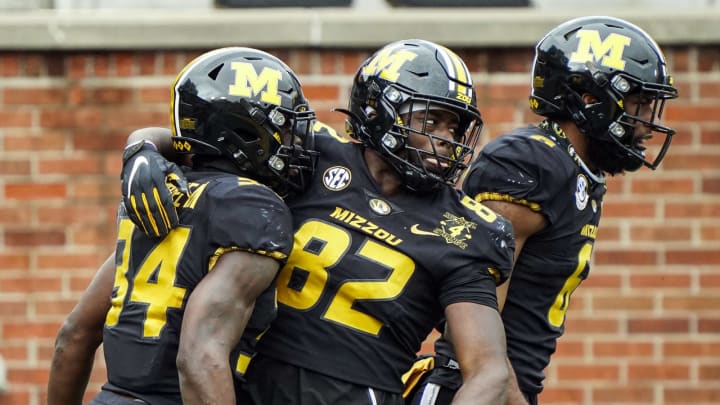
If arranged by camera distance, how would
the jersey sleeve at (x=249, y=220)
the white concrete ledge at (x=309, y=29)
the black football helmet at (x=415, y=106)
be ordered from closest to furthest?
the jersey sleeve at (x=249, y=220), the black football helmet at (x=415, y=106), the white concrete ledge at (x=309, y=29)

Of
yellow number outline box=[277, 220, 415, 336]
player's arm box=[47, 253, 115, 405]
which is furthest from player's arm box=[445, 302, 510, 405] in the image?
player's arm box=[47, 253, 115, 405]

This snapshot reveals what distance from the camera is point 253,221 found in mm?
3920

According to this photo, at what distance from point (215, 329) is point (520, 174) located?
3.94 feet

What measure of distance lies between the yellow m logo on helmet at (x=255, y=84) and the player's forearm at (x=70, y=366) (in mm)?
959

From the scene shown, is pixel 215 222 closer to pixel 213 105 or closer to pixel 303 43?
pixel 213 105

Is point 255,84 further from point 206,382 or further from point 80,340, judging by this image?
point 80,340

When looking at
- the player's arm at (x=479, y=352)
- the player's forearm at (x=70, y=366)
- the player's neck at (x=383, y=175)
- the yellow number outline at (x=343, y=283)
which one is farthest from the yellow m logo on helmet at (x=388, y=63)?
the player's forearm at (x=70, y=366)

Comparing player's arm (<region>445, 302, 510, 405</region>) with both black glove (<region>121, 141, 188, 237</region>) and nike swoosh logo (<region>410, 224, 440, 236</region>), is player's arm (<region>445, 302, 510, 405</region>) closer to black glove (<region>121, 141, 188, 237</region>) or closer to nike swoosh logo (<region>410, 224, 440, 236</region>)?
nike swoosh logo (<region>410, 224, 440, 236</region>)

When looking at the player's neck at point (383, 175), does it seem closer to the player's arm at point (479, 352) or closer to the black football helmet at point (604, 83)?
the player's arm at point (479, 352)

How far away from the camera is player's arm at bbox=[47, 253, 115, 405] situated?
14.8ft

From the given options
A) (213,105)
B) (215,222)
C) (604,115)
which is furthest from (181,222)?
(604,115)

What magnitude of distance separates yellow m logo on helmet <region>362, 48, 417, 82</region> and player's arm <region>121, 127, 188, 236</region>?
685mm

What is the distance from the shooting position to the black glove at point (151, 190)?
3.98 metres

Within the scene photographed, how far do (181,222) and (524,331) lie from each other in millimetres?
1251
